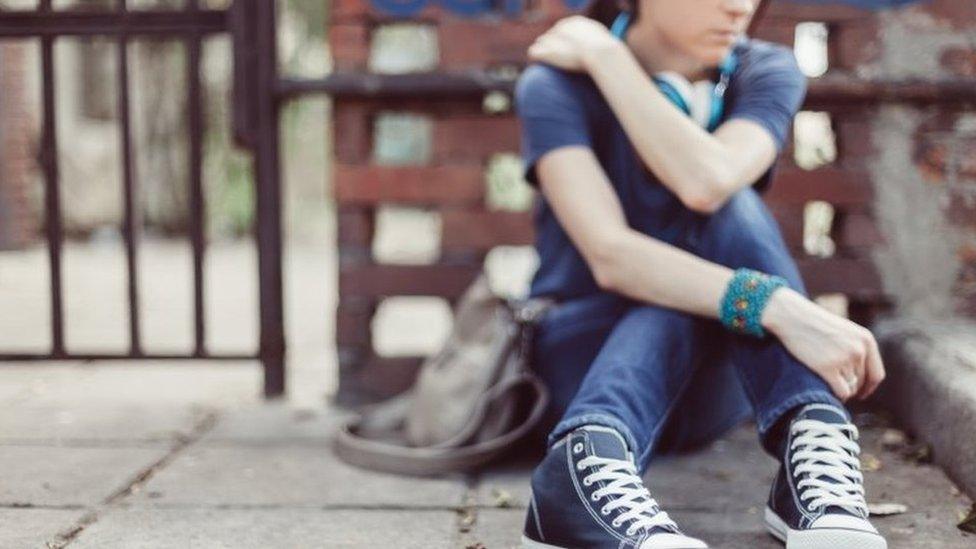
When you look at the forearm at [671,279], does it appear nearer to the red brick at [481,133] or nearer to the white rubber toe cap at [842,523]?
the white rubber toe cap at [842,523]

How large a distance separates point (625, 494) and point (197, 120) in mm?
2050

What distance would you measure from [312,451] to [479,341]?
1.68 feet

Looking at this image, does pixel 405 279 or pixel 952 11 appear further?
pixel 405 279

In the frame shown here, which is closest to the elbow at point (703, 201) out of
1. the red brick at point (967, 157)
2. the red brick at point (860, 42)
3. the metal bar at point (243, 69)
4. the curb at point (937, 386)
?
the curb at point (937, 386)

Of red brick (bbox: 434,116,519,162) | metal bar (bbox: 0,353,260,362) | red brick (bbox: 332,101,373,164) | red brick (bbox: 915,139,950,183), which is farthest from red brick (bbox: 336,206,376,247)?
red brick (bbox: 915,139,950,183)

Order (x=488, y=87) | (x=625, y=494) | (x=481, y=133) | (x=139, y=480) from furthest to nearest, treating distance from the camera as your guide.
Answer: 1. (x=481, y=133)
2. (x=488, y=87)
3. (x=139, y=480)
4. (x=625, y=494)

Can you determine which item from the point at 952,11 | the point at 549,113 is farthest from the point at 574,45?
the point at 952,11

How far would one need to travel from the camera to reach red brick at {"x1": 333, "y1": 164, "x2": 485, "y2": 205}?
3.37m

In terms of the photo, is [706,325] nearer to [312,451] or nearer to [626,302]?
[626,302]

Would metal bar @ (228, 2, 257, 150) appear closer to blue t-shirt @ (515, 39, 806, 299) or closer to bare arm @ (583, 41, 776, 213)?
blue t-shirt @ (515, 39, 806, 299)

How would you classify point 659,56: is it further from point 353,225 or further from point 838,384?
point 353,225

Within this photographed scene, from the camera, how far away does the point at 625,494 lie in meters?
1.95

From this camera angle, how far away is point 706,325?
94.5 inches

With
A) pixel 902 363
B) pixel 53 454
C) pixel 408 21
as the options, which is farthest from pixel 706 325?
pixel 53 454
